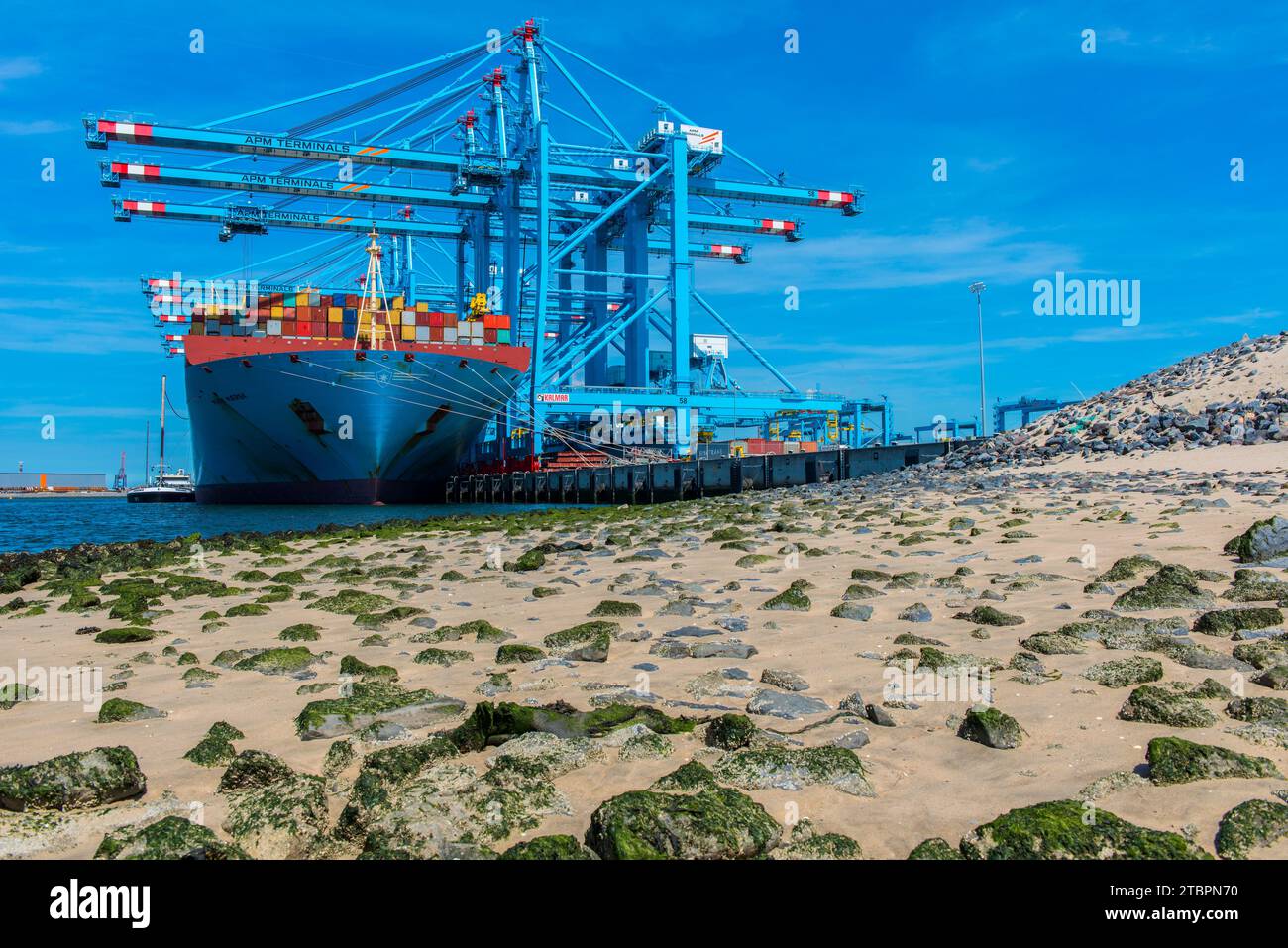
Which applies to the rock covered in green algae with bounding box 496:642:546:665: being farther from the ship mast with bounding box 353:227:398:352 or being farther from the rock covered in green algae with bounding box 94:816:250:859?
the ship mast with bounding box 353:227:398:352

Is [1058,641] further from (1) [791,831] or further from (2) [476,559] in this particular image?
(2) [476,559]

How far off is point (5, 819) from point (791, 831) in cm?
289

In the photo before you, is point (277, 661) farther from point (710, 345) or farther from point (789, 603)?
point (710, 345)

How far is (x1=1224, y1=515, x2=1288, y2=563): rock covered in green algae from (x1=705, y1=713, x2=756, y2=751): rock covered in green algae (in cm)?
577

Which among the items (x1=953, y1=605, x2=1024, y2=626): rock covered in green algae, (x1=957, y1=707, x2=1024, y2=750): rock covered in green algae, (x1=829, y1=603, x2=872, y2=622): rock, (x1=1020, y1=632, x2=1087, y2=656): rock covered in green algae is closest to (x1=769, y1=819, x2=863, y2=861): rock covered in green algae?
(x1=957, y1=707, x2=1024, y2=750): rock covered in green algae

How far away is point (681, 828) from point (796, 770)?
2.49ft

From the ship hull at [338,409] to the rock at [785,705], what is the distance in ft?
123

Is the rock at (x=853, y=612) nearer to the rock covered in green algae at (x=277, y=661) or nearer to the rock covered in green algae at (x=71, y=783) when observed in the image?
the rock covered in green algae at (x=277, y=661)

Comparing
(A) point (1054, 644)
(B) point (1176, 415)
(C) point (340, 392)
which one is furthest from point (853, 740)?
(C) point (340, 392)

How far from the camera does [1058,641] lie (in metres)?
5.20

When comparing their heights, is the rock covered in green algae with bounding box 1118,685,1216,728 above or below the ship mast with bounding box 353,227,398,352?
below

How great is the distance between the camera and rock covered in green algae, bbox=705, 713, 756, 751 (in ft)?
13.0

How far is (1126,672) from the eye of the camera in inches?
178
